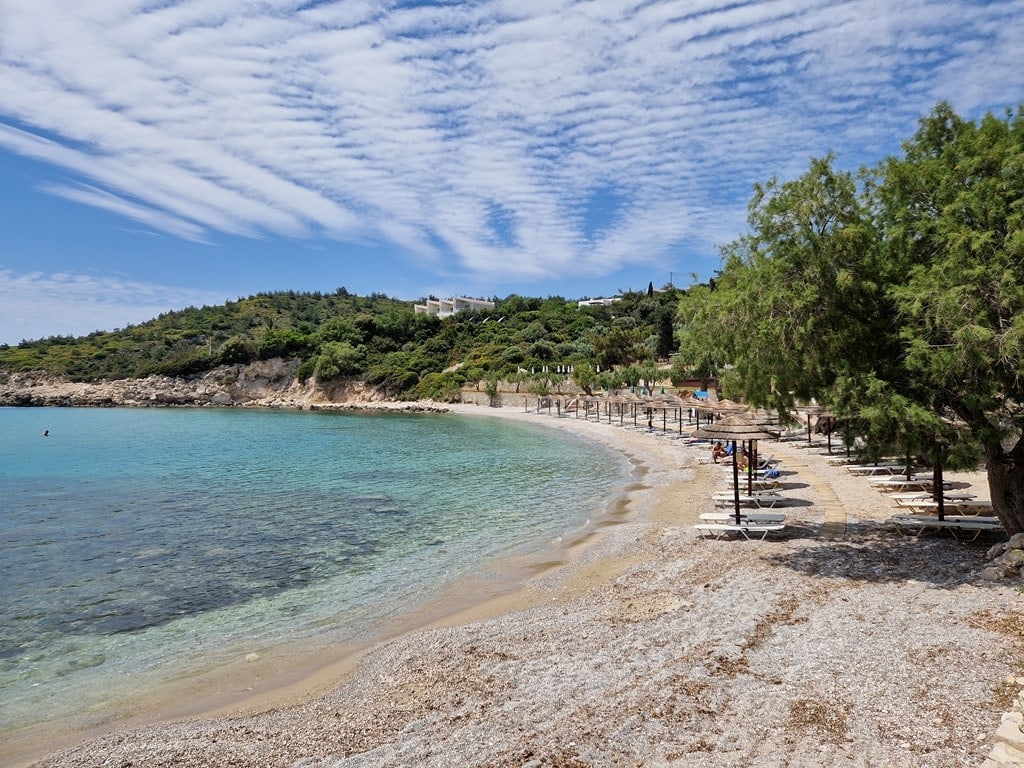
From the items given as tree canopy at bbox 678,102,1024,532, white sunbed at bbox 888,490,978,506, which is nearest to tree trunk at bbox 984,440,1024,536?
tree canopy at bbox 678,102,1024,532

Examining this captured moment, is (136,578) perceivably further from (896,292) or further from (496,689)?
(896,292)

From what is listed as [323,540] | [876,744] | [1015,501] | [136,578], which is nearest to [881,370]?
[1015,501]

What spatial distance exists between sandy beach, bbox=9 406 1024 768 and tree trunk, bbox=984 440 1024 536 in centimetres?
77

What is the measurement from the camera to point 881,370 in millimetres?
8891

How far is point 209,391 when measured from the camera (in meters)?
95.6

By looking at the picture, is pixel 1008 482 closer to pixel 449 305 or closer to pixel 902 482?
pixel 902 482

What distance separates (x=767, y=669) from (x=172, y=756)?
240 inches

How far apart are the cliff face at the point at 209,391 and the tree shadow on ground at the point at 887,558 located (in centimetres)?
8302

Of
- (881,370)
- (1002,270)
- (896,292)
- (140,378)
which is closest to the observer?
(1002,270)

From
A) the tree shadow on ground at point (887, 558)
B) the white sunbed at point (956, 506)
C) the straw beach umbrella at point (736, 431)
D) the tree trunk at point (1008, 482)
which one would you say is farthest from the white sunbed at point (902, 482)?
the tree trunk at point (1008, 482)

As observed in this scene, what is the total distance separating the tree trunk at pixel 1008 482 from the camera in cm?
909

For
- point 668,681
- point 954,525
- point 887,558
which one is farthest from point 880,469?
point 668,681

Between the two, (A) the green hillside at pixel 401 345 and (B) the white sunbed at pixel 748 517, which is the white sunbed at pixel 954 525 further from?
(A) the green hillside at pixel 401 345

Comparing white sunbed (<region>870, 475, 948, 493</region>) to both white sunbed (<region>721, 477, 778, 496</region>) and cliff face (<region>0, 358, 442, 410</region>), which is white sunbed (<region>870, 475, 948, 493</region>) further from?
cliff face (<region>0, 358, 442, 410</region>)
